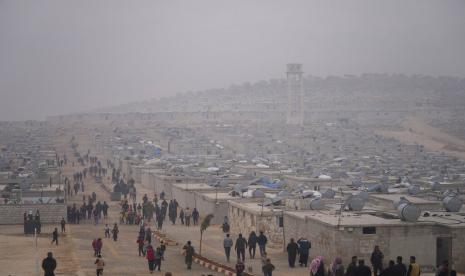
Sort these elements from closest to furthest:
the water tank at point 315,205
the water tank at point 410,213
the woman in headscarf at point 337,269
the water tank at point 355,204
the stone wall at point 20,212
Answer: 1. the woman in headscarf at point 337,269
2. the water tank at point 410,213
3. the water tank at point 355,204
4. the water tank at point 315,205
5. the stone wall at point 20,212

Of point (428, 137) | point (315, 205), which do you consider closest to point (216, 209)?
point (315, 205)

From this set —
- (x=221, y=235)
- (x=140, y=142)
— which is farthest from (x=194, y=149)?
(x=221, y=235)

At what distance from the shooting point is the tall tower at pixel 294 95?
140250mm

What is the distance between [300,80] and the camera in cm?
15175

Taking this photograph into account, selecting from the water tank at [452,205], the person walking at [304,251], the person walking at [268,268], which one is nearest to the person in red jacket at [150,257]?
the person walking at [268,268]

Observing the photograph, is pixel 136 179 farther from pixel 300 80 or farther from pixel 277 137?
pixel 300 80

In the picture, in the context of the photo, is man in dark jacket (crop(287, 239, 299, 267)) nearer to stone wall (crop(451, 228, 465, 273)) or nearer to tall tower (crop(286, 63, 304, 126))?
stone wall (crop(451, 228, 465, 273))

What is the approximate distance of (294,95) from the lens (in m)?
151

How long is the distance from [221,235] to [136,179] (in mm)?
26030

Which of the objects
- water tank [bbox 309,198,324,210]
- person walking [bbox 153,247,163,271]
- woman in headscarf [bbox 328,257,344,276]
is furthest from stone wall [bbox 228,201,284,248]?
woman in headscarf [bbox 328,257,344,276]

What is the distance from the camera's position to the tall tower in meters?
140

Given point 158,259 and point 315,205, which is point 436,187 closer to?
point 315,205

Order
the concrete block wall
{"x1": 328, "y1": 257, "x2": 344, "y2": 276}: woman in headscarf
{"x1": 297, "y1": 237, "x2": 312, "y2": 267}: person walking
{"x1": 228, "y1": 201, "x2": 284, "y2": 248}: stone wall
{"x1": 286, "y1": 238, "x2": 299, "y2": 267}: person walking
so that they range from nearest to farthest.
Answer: {"x1": 328, "y1": 257, "x2": 344, "y2": 276}: woman in headscarf
{"x1": 286, "y1": 238, "x2": 299, "y2": 267}: person walking
{"x1": 297, "y1": 237, "x2": 312, "y2": 267}: person walking
{"x1": 228, "y1": 201, "x2": 284, "y2": 248}: stone wall
the concrete block wall

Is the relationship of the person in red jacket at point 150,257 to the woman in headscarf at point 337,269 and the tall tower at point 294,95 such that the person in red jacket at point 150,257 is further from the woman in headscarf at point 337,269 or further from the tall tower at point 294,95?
the tall tower at point 294,95
